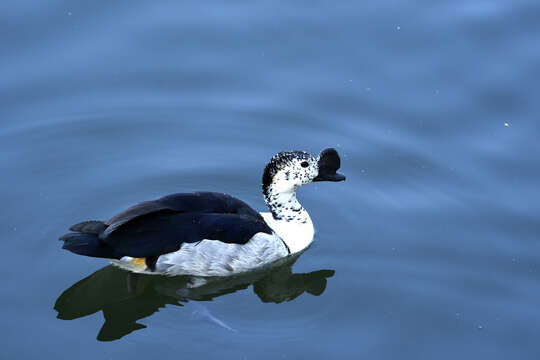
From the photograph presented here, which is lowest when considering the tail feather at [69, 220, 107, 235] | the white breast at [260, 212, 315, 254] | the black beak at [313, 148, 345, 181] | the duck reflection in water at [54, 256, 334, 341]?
the duck reflection in water at [54, 256, 334, 341]

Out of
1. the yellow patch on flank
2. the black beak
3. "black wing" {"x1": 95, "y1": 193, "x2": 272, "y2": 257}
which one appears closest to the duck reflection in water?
the yellow patch on flank

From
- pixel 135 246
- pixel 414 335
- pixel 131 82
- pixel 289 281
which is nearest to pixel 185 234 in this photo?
pixel 135 246

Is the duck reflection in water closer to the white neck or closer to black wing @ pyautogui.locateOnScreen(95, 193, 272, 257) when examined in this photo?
the white neck

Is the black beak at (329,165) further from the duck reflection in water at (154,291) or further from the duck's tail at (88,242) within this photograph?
the duck's tail at (88,242)

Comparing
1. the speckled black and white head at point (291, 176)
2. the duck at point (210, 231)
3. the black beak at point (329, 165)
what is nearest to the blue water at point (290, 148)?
the duck at point (210, 231)

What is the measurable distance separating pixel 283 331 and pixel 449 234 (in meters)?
2.33

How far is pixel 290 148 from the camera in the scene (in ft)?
33.4

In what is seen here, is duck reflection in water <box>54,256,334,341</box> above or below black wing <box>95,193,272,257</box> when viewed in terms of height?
below

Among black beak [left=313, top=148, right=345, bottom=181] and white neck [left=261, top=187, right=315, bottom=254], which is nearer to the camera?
black beak [left=313, top=148, right=345, bottom=181]

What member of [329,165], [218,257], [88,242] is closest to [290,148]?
[329,165]

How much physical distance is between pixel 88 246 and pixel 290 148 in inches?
124

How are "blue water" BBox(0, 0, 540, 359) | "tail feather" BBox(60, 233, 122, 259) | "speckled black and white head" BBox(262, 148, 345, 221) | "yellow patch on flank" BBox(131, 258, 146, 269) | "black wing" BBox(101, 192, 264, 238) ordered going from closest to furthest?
"tail feather" BBox(60, 233, 122, 259), "blue water" BBox(0, 0, 540, 359), "black wing" BBox(101, 192, 264, 238), "yellow patch on flank" BBox(131, 258, 146, 269), "speckled black and white head" BBox(262, 148, 345, 221)

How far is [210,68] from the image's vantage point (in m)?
11.0

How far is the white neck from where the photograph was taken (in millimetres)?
8867
